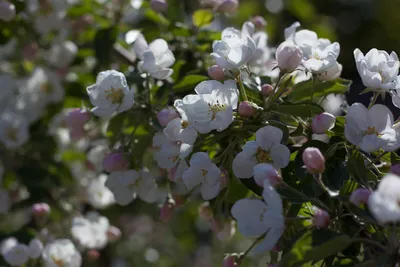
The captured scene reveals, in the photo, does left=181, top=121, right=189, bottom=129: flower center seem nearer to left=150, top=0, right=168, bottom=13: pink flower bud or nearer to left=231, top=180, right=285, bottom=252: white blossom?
left=231, top=180, right=285, bottom=252: white blossom

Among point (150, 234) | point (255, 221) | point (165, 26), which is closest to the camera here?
point (255, 221)

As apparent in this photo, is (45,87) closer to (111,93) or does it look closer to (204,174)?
(111,93)

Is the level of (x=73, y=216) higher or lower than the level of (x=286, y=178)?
lower

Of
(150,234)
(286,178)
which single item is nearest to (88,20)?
(286,178)

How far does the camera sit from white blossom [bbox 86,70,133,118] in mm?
1355

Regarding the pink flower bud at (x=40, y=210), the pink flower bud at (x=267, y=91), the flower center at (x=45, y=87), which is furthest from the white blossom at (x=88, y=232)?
the pink flower bud at (x=267, y=91)

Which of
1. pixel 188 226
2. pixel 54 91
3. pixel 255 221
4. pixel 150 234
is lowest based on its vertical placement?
pixel 150 234

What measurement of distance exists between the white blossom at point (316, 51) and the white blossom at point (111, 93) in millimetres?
385

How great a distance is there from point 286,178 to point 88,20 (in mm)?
1285

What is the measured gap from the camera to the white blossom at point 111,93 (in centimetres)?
136

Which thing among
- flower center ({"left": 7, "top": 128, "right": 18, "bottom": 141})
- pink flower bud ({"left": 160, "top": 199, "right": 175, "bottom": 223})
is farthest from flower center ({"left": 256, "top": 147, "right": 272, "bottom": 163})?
flower center ({"left": 7, "top": 128, "right": 18, "bottom": 141})

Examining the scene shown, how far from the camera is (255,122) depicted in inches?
49.3

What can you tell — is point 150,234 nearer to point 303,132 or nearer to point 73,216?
point 73,216

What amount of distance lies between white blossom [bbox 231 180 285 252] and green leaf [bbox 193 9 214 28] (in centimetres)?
82
